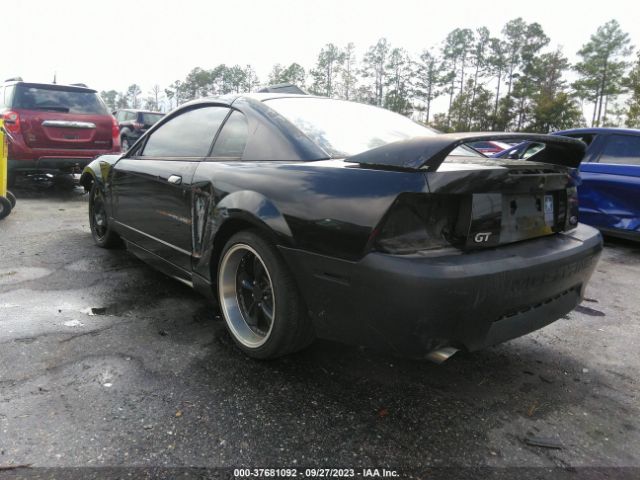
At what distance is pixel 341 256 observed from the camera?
1.89 meters

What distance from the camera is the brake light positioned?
732cm

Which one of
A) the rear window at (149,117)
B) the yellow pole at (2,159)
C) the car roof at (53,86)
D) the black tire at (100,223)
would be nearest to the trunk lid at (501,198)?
the black tire at (100,223)

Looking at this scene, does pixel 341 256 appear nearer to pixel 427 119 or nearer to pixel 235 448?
pixel 235 448

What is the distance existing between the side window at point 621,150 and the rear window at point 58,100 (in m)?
7.81

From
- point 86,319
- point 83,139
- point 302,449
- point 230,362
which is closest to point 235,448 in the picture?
point 302,449

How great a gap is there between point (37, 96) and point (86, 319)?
6.31 m

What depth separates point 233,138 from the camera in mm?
2727

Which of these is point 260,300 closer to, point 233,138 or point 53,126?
point 233,138

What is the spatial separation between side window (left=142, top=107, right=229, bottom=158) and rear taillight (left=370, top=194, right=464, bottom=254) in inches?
59.9

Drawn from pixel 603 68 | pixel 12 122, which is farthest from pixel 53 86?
pixel 603 68

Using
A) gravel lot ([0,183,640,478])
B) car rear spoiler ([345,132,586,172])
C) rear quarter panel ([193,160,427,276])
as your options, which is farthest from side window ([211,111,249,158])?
gravel lot ([0,183,640,478])

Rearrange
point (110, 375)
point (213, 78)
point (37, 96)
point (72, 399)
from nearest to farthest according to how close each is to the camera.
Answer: point (72, 399), point (110, 375), point (37, 96), point (213, 78)

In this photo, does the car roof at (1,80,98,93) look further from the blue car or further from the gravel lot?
the blue car

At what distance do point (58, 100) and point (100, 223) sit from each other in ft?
14.4
